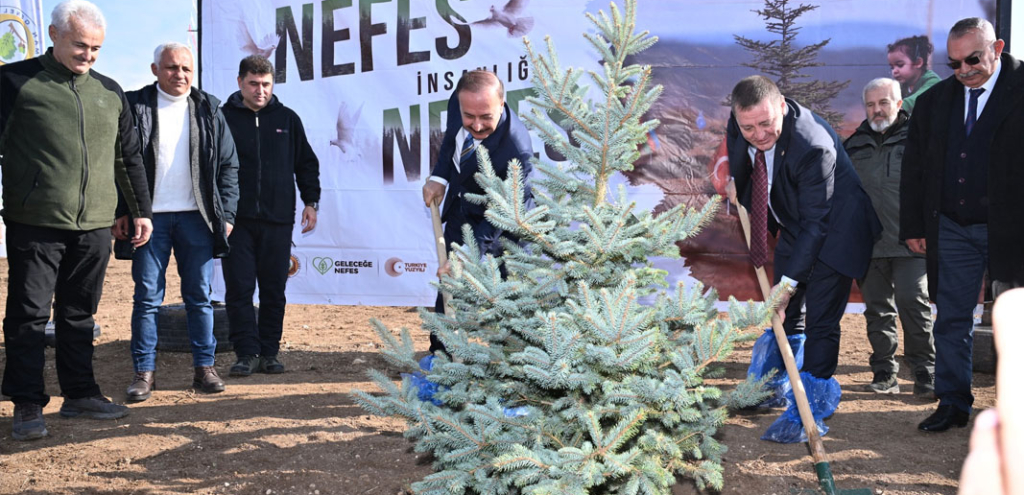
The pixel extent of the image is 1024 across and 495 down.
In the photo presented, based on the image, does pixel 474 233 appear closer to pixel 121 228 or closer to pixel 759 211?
pixel 759 211

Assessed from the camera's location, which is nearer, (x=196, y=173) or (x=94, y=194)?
(x=94, y=194)

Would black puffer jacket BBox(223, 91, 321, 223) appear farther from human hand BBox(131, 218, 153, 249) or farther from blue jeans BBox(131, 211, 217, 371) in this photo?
human hand BBox(131, 218, 153, 249)

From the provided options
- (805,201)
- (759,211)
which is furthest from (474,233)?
(805,201)

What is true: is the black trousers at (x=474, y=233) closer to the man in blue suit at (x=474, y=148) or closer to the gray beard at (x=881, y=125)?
the man in blue suit at (x=474, y=148)

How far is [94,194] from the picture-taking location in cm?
428

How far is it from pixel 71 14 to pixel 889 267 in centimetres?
506

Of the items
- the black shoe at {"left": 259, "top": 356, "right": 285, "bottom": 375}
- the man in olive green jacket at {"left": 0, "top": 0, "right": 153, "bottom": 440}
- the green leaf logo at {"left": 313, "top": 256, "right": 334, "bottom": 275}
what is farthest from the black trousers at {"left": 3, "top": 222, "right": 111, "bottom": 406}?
the green leaf logo at {"left": 313, "top": 256, "right": 334, "bottom": 275}

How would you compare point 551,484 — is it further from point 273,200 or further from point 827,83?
point 827,83

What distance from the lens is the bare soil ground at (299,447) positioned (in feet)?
11.7

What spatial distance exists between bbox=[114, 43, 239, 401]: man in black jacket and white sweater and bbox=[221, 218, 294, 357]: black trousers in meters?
0.41

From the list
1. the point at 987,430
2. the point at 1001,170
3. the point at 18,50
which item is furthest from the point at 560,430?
the point at 18,50

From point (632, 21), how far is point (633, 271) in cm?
89

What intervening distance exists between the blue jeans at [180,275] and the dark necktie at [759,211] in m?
3.22

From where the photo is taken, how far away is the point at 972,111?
4.23 m
